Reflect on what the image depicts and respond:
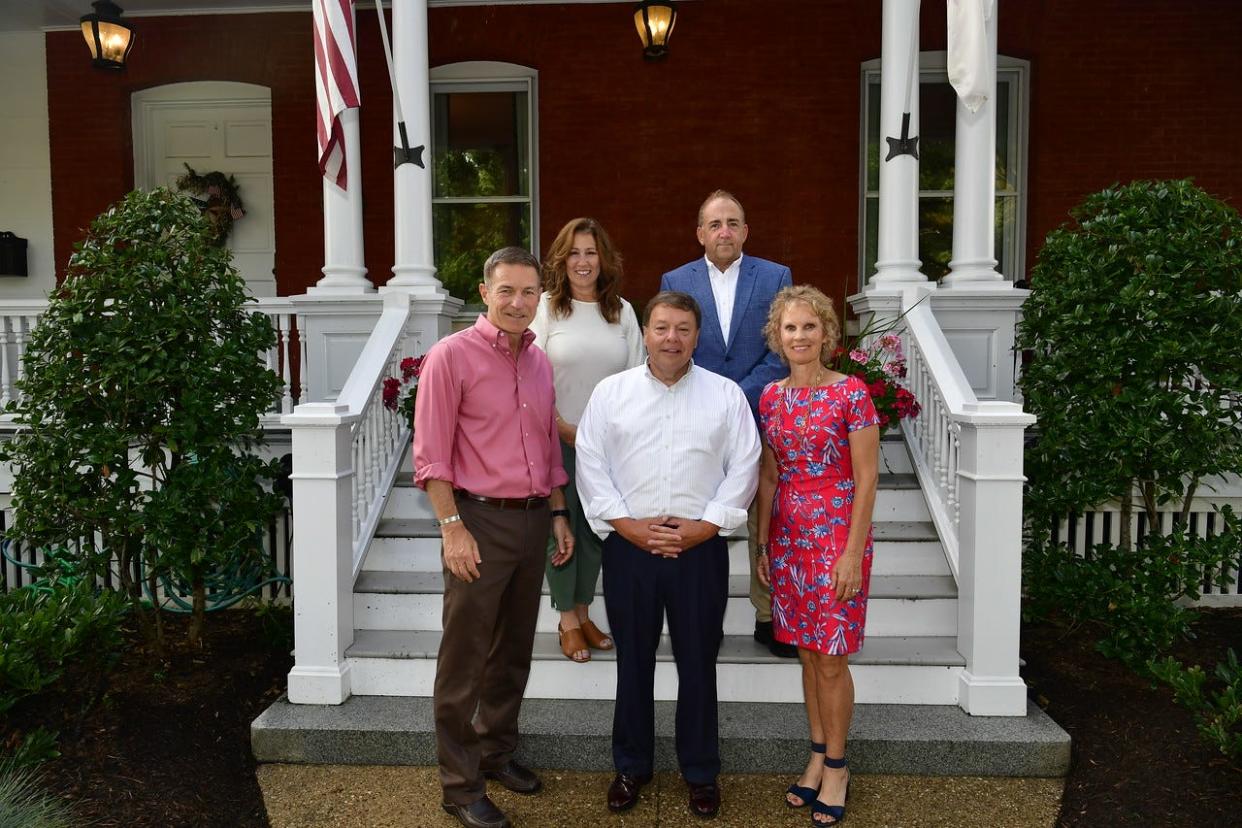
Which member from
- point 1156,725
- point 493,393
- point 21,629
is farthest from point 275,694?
point 1156,725

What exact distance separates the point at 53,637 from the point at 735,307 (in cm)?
309

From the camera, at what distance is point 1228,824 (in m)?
3.16

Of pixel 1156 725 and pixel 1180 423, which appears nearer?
pixel 1156 725

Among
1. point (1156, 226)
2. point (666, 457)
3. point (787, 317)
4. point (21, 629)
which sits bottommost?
point (21, 629)

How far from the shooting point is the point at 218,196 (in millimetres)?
7930

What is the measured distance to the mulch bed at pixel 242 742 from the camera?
3.30m

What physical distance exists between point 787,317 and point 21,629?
3.19 metres

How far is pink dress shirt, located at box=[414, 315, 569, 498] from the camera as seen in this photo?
2895mm

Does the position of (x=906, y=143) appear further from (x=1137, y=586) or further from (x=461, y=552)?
(x=461, y=552)

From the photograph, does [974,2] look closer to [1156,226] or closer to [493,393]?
[1156,226]

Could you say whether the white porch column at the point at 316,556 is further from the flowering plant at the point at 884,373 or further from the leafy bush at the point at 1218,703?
the leafy bush at the point at 1218,703

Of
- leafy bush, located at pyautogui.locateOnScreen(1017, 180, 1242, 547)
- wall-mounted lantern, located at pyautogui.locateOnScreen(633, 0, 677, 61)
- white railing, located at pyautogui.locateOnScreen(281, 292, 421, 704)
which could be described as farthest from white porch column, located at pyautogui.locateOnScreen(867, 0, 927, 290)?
white railing, located at pyautogui.locateOnScreen(281, 292, 421, 704)

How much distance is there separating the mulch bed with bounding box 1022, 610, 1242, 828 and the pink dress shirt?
232 centimetres

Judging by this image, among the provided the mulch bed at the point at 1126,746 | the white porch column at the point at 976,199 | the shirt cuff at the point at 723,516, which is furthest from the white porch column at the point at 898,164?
the shirt cuff at the point at 723,516
